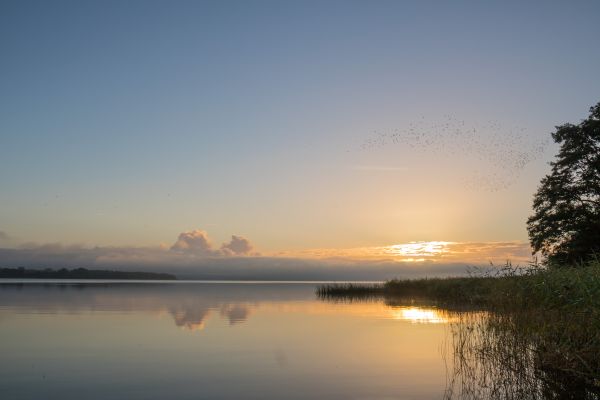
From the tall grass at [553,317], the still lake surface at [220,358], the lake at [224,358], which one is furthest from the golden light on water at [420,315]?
the tall grass at [553,317]

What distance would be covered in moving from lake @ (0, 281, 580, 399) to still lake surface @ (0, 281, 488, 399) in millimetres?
33

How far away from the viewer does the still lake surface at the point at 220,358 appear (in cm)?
1401

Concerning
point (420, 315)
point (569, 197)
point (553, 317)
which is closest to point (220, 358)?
point (553, 317)

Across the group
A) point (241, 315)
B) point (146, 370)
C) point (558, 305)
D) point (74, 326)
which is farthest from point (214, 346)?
point (241, 315)

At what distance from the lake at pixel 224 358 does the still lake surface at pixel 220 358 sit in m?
0.03

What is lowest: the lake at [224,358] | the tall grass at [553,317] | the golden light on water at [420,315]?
the lake at [224,358]

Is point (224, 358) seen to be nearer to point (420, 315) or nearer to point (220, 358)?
point (220, 358)

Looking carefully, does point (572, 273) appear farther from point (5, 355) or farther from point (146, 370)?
point (5, 355)

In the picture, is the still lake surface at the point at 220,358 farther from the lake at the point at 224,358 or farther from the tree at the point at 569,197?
the tree at the point at 569,197

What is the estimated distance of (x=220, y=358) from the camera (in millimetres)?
18688

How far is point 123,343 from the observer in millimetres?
22031

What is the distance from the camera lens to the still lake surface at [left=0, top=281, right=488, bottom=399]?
14008 mm

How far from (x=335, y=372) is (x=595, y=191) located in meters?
31.1

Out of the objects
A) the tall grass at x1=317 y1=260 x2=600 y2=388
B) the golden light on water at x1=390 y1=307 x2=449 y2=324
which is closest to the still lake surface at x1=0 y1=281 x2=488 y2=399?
the golden light on water at x1=390 y1=307 x2=449 y2=324
